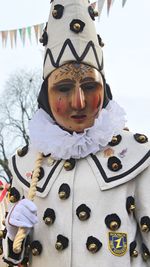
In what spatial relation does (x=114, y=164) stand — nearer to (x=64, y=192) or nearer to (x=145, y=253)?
(x=64, y=192)

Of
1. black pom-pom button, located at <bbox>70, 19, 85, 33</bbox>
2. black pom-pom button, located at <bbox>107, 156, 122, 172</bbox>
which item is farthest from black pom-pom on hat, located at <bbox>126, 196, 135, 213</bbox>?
black pom-pom button, located at <bbox>70, 19, 85, 33</bbox>

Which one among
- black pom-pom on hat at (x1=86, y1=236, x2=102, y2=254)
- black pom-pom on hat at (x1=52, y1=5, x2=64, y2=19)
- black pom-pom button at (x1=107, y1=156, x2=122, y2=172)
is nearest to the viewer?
black pom-pom on hat at (x1=86, y1=236, x2=102, y2=254)

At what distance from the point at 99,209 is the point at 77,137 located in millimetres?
296

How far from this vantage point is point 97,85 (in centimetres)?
189

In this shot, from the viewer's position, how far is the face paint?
1858 millimetres

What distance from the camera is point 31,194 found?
1.82 m

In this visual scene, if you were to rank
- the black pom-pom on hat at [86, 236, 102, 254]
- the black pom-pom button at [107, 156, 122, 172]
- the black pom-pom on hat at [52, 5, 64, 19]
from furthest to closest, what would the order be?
1. the black pom-pom on hat at [52, 5, 64, 19]
2. the black pom-pom button at [107, 156, 122, 172]
3. the black pom-pom on hat at [86, 236, 102, 254]

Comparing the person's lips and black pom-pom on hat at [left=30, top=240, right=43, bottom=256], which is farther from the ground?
the person's lips

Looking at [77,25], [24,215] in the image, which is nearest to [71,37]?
[77,25]

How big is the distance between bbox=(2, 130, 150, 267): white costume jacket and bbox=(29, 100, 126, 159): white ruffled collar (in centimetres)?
4

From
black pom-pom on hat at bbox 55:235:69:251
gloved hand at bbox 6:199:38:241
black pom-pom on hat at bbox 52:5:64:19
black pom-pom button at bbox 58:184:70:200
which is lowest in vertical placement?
black pom-pom on hat at bbox 55:235:69:251

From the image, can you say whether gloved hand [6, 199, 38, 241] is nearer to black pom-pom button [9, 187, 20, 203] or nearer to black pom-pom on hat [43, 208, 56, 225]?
black pom-pom on hat [43, 208, 56, 225]

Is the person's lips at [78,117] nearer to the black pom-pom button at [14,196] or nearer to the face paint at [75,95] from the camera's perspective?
the face paint at [75,95]

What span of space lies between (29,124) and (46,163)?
7.2 inches
